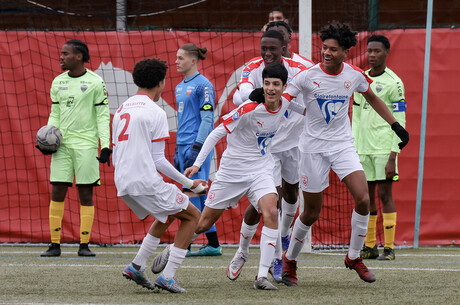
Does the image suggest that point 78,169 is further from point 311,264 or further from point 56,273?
point 311,264

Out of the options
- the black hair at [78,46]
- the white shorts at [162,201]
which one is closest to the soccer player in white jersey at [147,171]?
the white shorts at [162,201]

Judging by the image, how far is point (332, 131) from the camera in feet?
22.5

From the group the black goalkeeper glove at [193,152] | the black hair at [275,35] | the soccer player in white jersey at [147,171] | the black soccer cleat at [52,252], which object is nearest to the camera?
the soccer player in white jersey at [147,171]

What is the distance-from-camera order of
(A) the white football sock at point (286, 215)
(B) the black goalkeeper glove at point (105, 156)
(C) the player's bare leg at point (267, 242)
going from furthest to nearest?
(B) the black goalkeeper glove at point (105, 156), (A) the white football sock at point (286, 215), (C) the player's bare leg at point (267, 242)

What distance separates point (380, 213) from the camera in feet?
34.1

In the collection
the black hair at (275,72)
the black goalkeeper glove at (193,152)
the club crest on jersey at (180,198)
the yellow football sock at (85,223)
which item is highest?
the black hair at (275,72)

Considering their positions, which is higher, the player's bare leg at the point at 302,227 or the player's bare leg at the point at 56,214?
the player's bare leg at the point at 302,227

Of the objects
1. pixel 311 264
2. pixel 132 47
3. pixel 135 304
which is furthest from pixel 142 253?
pixel 132 47

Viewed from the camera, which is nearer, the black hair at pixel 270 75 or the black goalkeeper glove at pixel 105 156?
the black hair at pixel 270 75

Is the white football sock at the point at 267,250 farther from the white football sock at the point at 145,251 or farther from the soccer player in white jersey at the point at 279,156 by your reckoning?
the white football sock at the point at 145,251

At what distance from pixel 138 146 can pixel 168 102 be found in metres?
4.43

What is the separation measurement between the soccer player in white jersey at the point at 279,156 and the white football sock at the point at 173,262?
0.71m

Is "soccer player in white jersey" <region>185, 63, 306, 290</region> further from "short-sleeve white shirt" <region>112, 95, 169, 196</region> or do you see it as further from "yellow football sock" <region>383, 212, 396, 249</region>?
"yellow football sock" <region>383, 212, 396, 249</region>

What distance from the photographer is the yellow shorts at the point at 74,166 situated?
891cm
